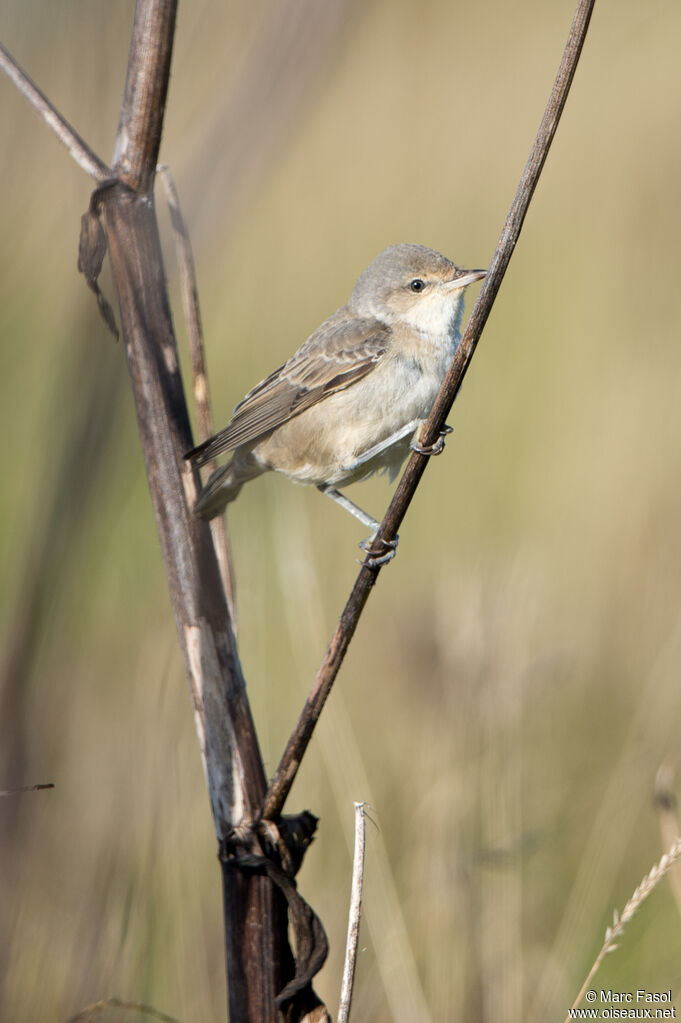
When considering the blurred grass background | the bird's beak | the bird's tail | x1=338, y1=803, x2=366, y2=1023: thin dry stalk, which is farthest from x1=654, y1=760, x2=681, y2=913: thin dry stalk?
the bird's beak

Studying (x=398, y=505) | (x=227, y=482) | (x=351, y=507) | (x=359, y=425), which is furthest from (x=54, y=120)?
(x=351, y=507)

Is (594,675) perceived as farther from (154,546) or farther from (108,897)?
(108,897)

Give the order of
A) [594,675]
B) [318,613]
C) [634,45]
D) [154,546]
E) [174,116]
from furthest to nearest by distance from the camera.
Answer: [634,45]
[594,675]
[154,546]
[318,613]
[174,116]

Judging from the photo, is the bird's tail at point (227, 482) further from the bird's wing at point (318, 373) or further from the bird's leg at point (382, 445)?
the bird's leg at point (382, 445)

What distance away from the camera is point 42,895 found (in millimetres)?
2738

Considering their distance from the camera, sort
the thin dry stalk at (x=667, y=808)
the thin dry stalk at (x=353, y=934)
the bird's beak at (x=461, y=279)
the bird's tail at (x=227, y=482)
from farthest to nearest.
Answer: the bird's beak at (x=461, y=279) < the bird's tail at (x=227, y=482) < the thin dry stalk at (x=667, y=808) < the thin dry stalk at (x=353, y=934)

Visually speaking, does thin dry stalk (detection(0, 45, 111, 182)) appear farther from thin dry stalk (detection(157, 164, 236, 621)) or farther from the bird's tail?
the bird's tail

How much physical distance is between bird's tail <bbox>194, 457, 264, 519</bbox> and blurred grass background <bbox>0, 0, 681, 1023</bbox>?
0.82 feet

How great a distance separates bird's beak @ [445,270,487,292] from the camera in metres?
3.16

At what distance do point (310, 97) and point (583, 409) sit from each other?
12.0 ft

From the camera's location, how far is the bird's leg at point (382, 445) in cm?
288

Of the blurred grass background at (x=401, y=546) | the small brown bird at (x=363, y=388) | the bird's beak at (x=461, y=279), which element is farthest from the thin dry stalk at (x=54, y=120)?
the bird's beak at (x=461, y=279)

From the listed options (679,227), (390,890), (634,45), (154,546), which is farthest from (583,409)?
(390,890)

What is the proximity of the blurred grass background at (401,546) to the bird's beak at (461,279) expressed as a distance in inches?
22.9
